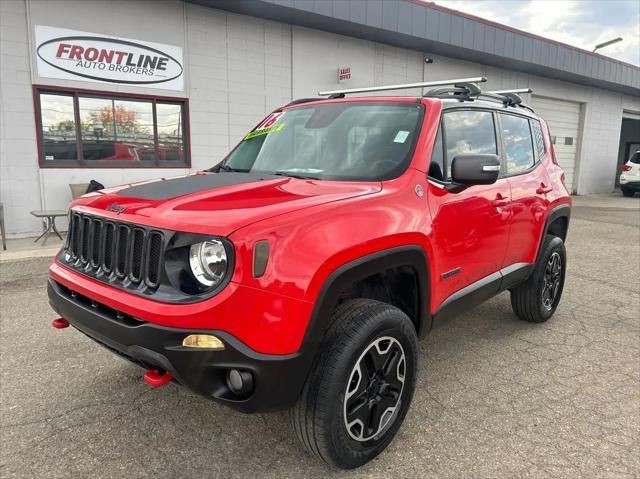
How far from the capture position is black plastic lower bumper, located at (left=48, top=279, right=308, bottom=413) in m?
1.92

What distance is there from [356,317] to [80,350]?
257 centimetres

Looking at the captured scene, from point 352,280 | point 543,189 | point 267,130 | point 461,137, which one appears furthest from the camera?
point 543,189

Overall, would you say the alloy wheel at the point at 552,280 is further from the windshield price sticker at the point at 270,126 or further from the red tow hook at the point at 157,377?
the red tow hook at the point at 157,377

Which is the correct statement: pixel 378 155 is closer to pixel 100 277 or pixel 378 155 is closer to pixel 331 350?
pixel 331 350

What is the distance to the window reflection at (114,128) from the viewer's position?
8.95m

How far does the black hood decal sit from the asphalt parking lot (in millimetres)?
1315

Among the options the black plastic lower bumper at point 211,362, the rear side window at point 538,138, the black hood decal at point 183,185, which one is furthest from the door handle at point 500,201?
the black plastic lower bumper at point 211,362

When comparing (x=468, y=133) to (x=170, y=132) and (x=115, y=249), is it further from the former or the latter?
(x=170, y=132)

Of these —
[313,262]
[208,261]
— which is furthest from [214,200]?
[313,262]

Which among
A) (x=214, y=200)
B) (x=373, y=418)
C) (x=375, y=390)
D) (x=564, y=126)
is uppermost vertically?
(x=564, y=126)

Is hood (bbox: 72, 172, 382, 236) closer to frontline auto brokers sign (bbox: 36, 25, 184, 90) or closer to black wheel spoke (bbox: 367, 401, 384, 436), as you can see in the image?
black wheel spoke (bbox: 367, 401, 384, 436)

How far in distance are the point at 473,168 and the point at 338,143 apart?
853mm

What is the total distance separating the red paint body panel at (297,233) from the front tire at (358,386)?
255mm

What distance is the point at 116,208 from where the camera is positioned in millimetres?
2352
